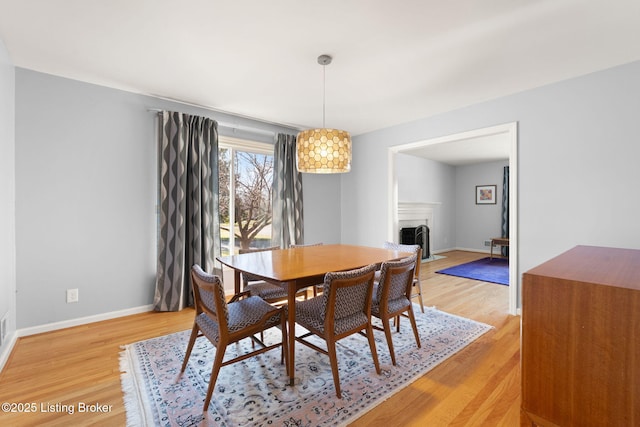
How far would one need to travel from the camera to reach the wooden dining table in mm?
1809

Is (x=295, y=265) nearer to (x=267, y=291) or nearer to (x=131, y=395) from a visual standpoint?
(x=267, y=291)

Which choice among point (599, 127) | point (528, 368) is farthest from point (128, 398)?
point (599, 127)

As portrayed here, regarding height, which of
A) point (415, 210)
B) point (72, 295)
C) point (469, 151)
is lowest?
point (72, 295)

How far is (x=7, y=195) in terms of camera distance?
7.77 feet

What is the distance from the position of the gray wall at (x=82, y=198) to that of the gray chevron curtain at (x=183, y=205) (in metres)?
0.17

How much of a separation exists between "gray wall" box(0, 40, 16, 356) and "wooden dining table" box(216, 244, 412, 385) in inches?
65.1

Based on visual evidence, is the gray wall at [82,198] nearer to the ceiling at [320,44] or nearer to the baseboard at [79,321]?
the baseboard at [79,321]

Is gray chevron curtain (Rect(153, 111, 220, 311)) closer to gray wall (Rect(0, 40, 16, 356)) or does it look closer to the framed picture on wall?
gray wall (Rect(0, 40, 16, 356))

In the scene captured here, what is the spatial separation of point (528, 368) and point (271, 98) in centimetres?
324

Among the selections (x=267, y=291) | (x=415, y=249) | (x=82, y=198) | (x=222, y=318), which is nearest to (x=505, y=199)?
(x=415, y=249)

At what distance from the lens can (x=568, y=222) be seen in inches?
111

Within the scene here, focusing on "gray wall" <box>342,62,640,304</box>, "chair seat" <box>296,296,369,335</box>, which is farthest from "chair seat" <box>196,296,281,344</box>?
"gray wall" <box>342,62,640,304</box>

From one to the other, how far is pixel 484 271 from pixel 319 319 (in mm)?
4457

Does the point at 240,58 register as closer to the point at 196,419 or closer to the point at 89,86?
the point at 89,86
